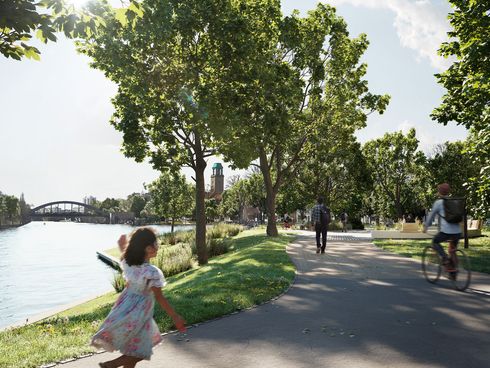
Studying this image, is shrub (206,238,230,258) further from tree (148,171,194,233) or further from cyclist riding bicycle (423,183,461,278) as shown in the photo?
tree (148,171,194,233)

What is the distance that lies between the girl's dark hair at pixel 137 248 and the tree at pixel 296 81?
15.2m

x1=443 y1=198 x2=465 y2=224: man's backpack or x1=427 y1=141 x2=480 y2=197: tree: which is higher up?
x1=427 y1=141 x2=480 y2=197: tree

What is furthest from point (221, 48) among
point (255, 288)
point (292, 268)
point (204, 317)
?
point (204, 317)

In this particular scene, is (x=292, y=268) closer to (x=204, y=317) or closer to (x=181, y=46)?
(x=204, y=317)

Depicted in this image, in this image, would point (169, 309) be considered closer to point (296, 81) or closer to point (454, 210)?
point (454, 210)

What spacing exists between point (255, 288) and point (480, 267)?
7.03 meters

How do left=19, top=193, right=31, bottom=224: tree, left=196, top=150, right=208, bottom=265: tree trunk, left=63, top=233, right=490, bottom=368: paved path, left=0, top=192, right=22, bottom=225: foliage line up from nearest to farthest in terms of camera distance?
left=63, top=233, right=490, bottom=368: paved path, left=196, top=150, right=208, bottom=265: tree trunk, left=0, top=192, right=22, bottom=225: foliage, left=19, top=193, right=31, bottom=224: tree

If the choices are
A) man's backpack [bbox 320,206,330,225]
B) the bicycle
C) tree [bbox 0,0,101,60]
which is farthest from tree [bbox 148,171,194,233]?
tree [bbox 0,0,101,60]

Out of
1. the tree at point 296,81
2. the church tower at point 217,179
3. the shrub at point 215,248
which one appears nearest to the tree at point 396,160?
the tree at point 296,81

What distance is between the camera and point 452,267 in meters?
9.71

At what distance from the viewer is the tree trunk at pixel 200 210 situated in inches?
818

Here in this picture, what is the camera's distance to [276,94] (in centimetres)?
2108

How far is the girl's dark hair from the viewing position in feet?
14.5

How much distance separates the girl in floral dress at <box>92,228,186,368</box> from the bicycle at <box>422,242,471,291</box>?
7.35 meters
